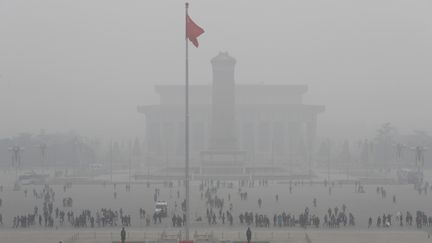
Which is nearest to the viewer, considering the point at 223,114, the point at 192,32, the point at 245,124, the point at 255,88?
the point at 192,32

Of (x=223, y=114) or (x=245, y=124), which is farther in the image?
(x=245, y=124)

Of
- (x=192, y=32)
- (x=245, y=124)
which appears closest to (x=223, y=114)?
(x=245, y=124)

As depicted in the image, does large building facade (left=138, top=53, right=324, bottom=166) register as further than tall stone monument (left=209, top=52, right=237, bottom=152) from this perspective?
Yes

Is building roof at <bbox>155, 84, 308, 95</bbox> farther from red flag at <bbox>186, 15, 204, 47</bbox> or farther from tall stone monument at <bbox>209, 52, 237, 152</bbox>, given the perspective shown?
red flag at <bbox>186, 15, 204, 47</bbox>

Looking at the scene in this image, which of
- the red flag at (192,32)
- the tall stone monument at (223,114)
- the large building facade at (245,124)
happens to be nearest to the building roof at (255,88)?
the large building facade at (245,124)

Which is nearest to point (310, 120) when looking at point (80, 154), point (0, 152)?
point (80, 154)

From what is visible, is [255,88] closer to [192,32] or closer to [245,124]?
[245,124]

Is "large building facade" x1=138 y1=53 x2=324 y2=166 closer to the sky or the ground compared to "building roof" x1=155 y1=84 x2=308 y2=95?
closer to the ground

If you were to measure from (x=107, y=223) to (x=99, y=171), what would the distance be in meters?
67.2

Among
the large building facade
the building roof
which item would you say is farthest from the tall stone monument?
the building roof

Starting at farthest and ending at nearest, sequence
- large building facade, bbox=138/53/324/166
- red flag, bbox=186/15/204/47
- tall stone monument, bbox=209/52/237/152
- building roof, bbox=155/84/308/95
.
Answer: building roof, bbox=155/84/308/95 < large building facade, bbox=138/53/324/166 < tall stone monument, bbox=209/52/237/152 < red flag, bbox=186/15/204/47

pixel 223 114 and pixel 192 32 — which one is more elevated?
pixel 192 32

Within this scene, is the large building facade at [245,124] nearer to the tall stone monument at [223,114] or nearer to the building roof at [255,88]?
the building roof at [255,88]

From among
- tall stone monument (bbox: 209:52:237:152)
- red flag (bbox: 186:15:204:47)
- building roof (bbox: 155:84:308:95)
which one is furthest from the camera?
building roof (bbox: 155:84:308:95)
